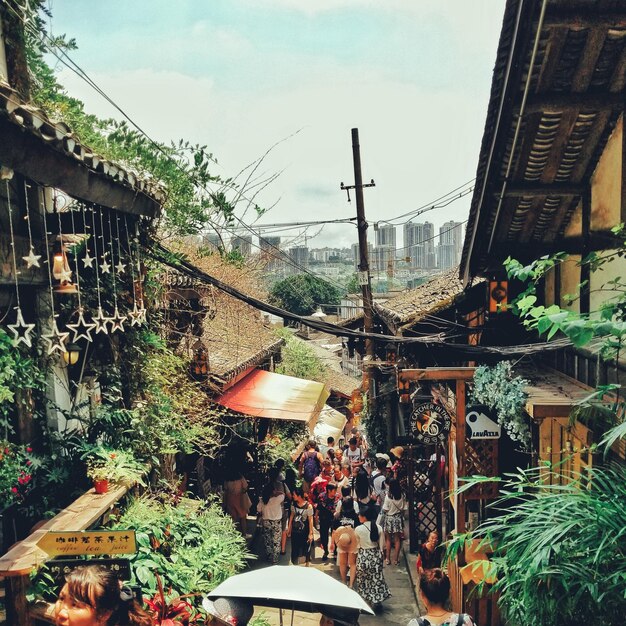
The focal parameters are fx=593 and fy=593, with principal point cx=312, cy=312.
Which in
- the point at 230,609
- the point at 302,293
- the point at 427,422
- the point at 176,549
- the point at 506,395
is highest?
the point at 506,395

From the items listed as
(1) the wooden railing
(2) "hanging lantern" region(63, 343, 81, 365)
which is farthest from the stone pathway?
(2) "hanging lantern" region(63, 343, 81, 365)

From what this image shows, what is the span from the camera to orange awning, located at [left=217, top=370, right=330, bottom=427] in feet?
41.2

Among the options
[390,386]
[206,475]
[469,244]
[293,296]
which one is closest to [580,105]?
[469,244]

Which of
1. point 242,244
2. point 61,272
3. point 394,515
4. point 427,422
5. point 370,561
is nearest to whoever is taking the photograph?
point 61,272

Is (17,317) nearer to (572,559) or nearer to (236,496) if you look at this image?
(572,559)

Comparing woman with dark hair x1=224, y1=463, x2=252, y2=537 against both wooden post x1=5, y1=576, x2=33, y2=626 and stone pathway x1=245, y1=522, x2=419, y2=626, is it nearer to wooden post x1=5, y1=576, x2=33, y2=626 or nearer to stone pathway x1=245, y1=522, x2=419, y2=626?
stone pathway x1=245, y1=522, x2=419, y2=626

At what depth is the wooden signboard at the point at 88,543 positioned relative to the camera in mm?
4199

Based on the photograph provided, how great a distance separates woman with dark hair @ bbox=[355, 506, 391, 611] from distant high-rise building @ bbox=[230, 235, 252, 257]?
15.8ft

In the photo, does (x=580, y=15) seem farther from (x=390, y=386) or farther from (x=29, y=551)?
(x=390, y=386)

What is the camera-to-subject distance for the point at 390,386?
1847 centimetres

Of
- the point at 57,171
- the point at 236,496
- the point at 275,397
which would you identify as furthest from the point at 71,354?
the point at 275,397

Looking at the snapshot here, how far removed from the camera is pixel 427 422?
1015 centimetres

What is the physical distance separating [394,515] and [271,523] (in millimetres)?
2313

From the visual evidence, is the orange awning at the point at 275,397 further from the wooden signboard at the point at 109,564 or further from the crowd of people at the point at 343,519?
the wooden signboard at the point at 109,564
